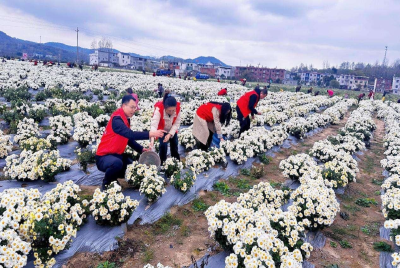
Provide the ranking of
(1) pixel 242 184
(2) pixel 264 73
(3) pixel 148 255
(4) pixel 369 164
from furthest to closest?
1. (2) pixel 264 73
2. (4) pixel 369 164
3. (1) pixel 242 184
4. (3) pixel 148 255

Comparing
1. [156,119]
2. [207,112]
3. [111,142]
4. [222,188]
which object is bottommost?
[222,188]

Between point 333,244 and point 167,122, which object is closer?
point 333,244

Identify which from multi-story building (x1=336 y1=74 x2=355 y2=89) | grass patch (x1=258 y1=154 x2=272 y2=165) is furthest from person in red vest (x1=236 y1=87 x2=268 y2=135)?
multi-story building (x1=336 y1=74 x2=355 y2=89)

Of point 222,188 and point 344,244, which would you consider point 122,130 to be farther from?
point 344,244

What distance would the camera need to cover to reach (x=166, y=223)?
566cm

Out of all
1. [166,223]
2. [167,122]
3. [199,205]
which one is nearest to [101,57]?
[167,122]

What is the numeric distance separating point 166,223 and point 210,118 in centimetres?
364

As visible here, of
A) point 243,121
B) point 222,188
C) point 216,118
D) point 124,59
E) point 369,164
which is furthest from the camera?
point 124,59

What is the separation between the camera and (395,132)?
14312 millimetres

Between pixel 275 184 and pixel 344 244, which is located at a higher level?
pixel 275 184

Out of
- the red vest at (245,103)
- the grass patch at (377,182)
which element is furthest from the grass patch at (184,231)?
the grass patch at (377,182)

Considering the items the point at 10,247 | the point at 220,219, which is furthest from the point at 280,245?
the point at 10,247

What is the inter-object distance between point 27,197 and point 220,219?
120 inches

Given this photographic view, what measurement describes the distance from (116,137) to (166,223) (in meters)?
2.07
